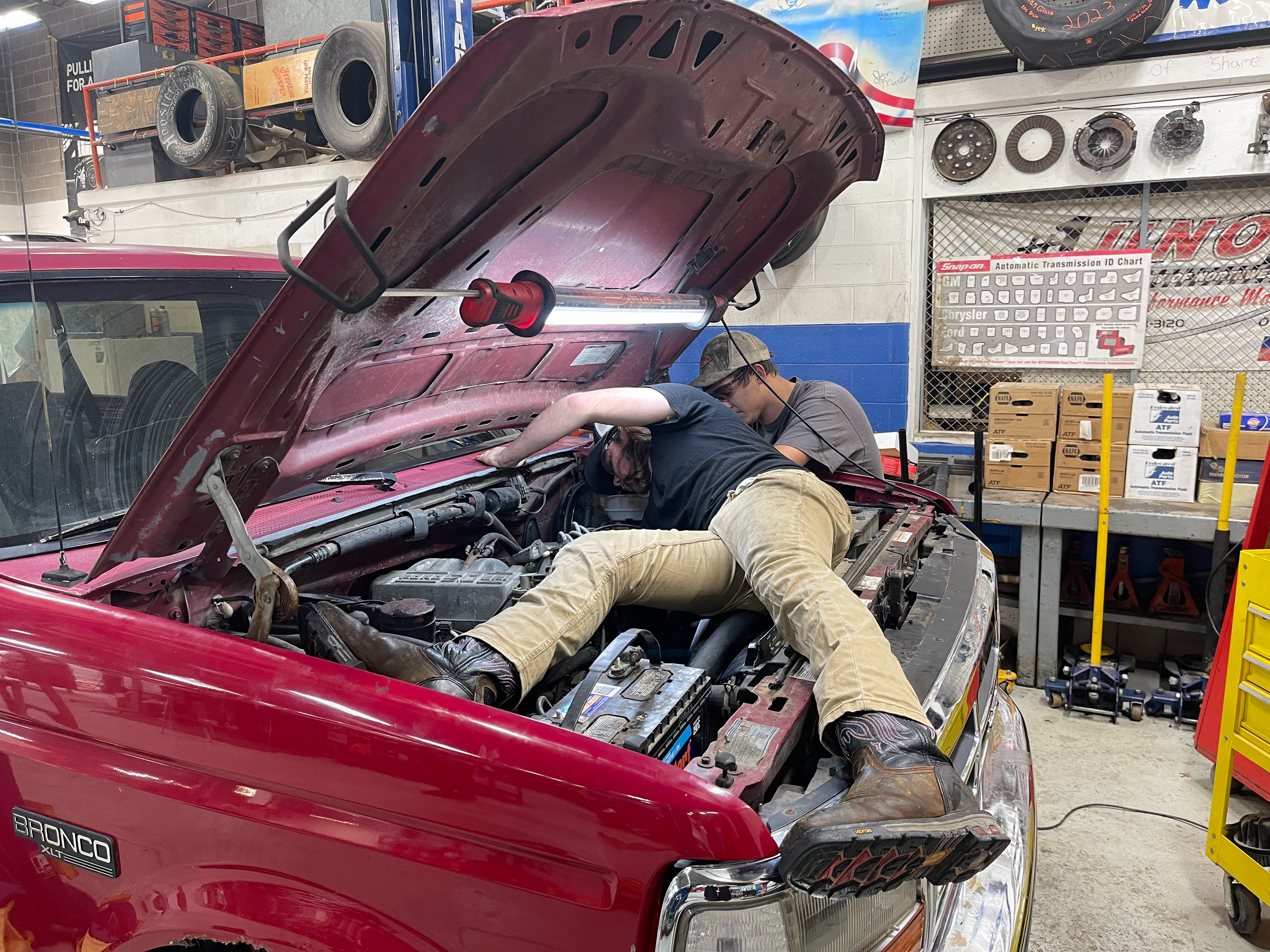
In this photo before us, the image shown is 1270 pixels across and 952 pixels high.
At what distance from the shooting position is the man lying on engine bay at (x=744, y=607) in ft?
3.92

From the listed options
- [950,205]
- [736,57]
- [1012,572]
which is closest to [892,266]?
[950,205]

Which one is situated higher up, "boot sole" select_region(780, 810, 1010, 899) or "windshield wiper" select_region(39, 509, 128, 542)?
"windshield wiper" select_region(39, 509, 128, 542)

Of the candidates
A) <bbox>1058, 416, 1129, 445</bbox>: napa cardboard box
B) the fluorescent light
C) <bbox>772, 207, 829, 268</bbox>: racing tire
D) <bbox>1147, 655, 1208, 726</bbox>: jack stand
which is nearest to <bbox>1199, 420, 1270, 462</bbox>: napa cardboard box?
<bbox>1058, 416, 1129, 445</bbox>: napa cardboard box

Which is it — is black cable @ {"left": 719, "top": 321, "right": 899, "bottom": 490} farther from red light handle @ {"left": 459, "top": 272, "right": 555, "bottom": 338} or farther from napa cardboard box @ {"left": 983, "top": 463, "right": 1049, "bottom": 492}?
napa cardboard box @ {"left": 983, "top": 463, "right": 1049, "bottom": 492}

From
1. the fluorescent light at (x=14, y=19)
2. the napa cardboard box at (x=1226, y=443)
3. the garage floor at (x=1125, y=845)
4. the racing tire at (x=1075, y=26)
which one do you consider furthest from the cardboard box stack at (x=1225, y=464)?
the fluorescent light at (x=14, y=19)

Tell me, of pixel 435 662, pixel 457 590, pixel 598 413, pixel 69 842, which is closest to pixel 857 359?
pixel 598 413

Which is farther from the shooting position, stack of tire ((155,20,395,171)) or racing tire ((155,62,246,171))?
racing tire ((155,62,246,171))

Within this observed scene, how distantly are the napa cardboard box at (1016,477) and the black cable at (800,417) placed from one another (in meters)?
1.61

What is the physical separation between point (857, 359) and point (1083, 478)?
157 centimetres

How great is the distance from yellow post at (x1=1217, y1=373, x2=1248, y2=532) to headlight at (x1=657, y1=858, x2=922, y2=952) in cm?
383

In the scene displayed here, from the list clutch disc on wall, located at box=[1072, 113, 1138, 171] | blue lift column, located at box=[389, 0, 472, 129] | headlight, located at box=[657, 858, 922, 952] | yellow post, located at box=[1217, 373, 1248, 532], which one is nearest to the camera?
headlight, located at box=[657, 858, 922, 952]

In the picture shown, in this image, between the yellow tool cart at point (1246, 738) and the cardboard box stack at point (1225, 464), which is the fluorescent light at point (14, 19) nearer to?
the yellow tool cart at point (1246, 738)

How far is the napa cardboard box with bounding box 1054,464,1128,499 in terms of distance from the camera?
4645 millimetres

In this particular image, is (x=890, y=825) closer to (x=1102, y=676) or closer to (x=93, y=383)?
(x=93, y=383)
